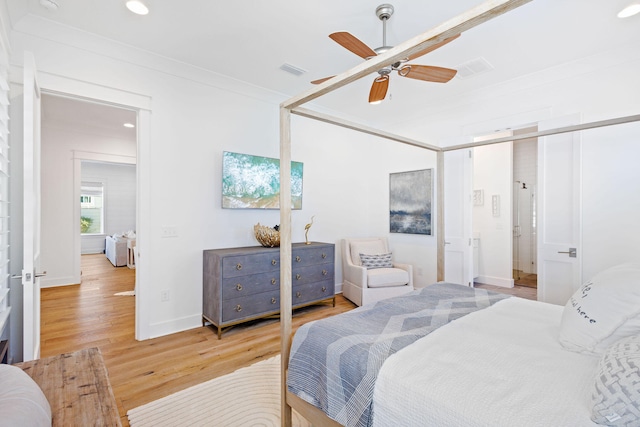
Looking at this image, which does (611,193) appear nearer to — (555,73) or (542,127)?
(542,127)

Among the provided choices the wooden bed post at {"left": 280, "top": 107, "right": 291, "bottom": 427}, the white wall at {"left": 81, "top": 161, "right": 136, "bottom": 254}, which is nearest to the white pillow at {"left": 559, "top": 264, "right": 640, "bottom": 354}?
the wooden bed post at {"left": 280, "top": 107, "right": 291, "bottom": 427}

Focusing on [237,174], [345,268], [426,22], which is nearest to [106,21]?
[237,174]

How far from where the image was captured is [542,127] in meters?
3.31

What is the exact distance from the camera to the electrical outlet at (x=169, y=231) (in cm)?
311

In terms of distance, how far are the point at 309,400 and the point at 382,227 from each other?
3.75 meters

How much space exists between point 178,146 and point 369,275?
2.66 metres

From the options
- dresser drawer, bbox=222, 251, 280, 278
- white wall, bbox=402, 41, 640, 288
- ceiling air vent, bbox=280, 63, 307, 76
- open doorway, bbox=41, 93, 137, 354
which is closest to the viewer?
white wall, bbox=402, 41, 640, 288

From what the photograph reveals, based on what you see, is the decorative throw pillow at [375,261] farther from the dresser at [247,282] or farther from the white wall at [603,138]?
the white wall at [603,138]

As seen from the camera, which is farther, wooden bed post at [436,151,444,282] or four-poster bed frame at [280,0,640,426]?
wooden bed post at [436,151,444,282]

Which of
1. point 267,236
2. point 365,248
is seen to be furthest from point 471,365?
point 365,248

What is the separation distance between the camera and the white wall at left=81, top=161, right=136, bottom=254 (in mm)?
9055

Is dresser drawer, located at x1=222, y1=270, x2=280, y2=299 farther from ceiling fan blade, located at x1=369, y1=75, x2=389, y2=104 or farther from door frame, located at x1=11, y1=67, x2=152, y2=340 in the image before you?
ceiling fan blade, located at x1=369, y1=75, x2=389, y2=104

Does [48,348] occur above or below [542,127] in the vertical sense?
below

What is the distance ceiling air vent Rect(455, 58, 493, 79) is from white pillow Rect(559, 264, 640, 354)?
2324 mm
